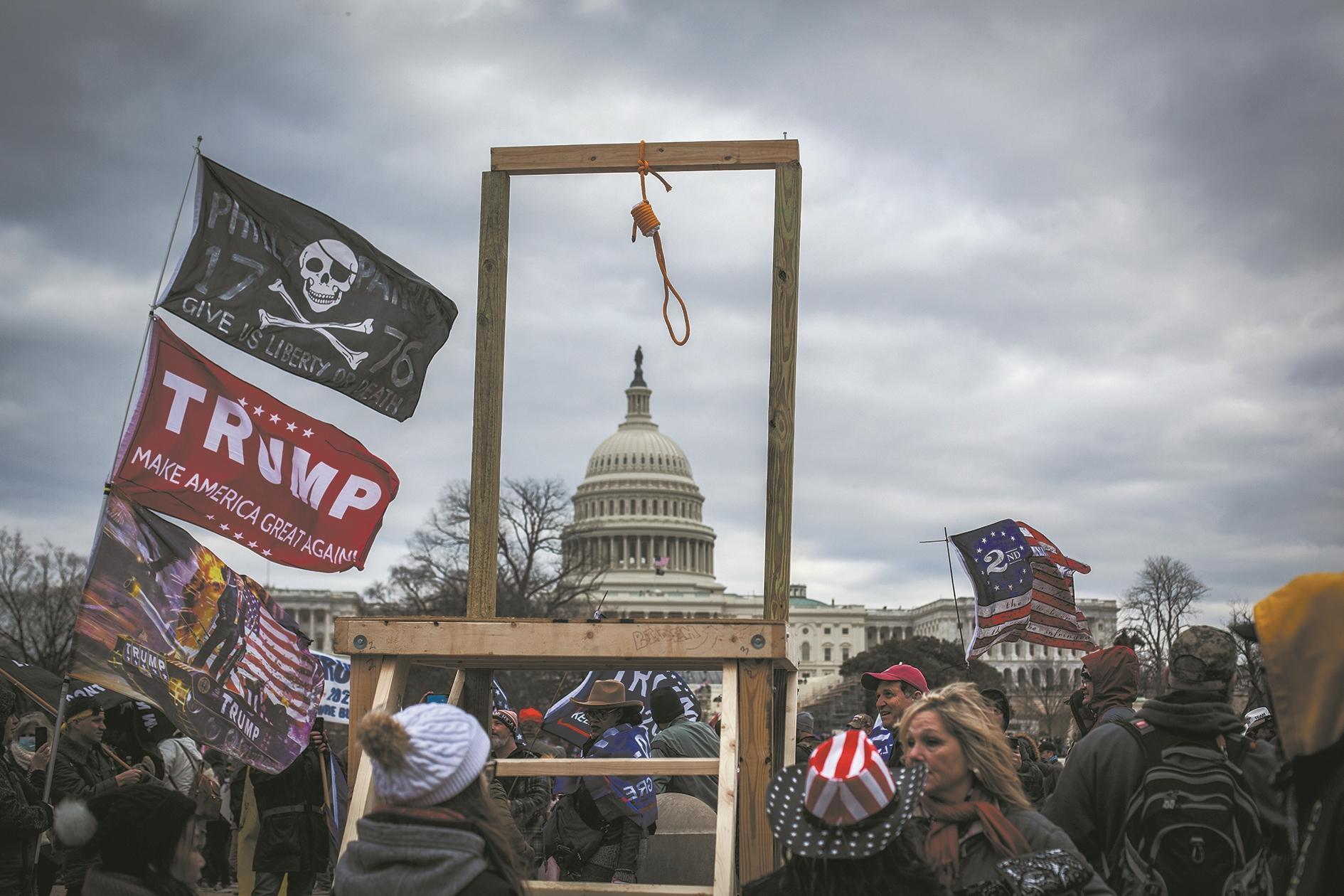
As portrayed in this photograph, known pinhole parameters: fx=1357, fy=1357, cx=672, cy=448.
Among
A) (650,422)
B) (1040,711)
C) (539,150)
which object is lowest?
(1040,711)

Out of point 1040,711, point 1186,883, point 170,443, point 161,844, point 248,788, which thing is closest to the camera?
point 161,844

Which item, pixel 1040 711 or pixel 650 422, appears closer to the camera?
pixel 1040 711

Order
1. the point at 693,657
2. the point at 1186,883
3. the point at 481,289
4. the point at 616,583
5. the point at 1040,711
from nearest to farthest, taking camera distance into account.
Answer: the point at 1186,883 → the point at 693,657 → the point at 481,289 → the point at 1040,711 → the point at 616,583

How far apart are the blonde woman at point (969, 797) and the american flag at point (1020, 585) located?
→ 788 centimetres

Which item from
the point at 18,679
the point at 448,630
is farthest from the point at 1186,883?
the point at 18,679

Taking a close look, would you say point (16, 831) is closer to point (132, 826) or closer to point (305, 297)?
point (305, 297)

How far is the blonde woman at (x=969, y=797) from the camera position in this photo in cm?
348

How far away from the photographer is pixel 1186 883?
375cm

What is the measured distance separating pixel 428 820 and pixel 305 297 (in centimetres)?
359

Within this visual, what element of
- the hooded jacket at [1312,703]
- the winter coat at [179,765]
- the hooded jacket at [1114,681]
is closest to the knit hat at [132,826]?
the hooded jacket at [1312,703]

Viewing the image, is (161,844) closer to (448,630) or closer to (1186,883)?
(448,630)

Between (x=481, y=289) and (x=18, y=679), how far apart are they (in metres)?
6.86

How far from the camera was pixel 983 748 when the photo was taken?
3.66 metres

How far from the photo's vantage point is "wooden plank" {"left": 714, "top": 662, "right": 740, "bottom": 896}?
4086 millimetres
